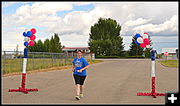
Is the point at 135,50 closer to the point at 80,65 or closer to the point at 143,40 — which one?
the point at 143,40

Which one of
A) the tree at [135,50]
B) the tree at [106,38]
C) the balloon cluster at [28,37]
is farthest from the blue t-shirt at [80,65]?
the tree at [135,50]

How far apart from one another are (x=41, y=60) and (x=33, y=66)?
1510 mm

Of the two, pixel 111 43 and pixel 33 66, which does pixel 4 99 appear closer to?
pixel 33 66

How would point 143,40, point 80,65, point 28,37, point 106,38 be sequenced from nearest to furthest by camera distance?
point 80,65 → point 143,40 → point 28,37 → point 106,38

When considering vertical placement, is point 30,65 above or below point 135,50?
below

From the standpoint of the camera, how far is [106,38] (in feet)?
240

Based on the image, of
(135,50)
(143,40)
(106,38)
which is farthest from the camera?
(135,50)

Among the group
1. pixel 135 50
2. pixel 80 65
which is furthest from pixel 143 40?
pixel 135 50

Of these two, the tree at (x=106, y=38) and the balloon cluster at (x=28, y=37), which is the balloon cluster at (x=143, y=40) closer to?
the balloon cluster at (x=28, y=37)

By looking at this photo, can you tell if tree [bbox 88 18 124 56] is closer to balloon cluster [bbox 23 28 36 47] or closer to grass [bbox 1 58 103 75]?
grass [bbox 1 58 103 75]

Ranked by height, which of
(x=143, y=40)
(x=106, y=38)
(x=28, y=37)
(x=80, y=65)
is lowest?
(x=80, y=65)

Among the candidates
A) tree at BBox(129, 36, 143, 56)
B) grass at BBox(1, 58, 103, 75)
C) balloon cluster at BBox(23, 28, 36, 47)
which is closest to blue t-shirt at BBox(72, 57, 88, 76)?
balloon cluster at BBox(23, 28, 36, 47)

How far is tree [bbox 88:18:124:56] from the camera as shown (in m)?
70.8

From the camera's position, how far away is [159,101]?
7.29 meters
